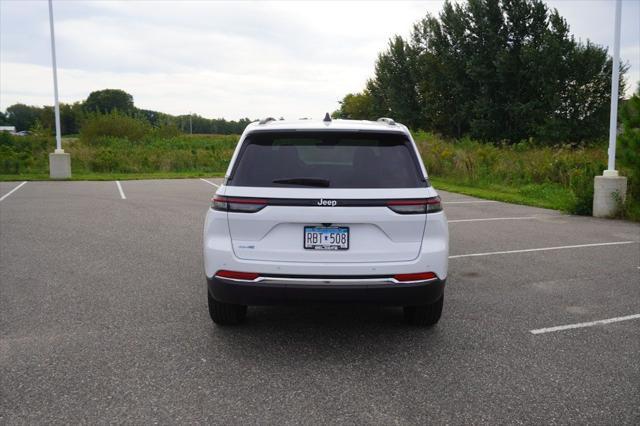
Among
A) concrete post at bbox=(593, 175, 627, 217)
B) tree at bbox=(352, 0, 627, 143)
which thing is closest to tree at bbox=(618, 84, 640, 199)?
concrete post at bbox=(593, 175, 627, 217)

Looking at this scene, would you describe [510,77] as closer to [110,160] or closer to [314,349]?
[110,160]

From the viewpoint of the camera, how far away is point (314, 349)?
13.7 ft

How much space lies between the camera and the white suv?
3.79 meters

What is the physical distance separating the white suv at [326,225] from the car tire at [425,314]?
0.53 metres

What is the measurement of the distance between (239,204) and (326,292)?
879 mm

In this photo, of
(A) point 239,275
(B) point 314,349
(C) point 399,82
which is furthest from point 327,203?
(C) point 399,82

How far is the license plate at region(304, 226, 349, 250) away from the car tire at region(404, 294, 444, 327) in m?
1.12

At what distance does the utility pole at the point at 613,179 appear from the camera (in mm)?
11227

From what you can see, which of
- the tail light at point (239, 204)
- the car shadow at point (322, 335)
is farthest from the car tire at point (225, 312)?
the tail light at point (239, 204)

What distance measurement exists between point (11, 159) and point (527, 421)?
25.2 metres

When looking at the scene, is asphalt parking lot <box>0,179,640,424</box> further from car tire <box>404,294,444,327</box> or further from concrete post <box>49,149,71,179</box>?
concrete post <box>49,149,71,179</box>

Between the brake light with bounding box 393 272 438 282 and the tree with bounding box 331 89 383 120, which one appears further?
the tree with bounding box 331 89 383 120

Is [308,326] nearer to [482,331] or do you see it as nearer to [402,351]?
[402,351]

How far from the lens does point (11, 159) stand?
23.4m
